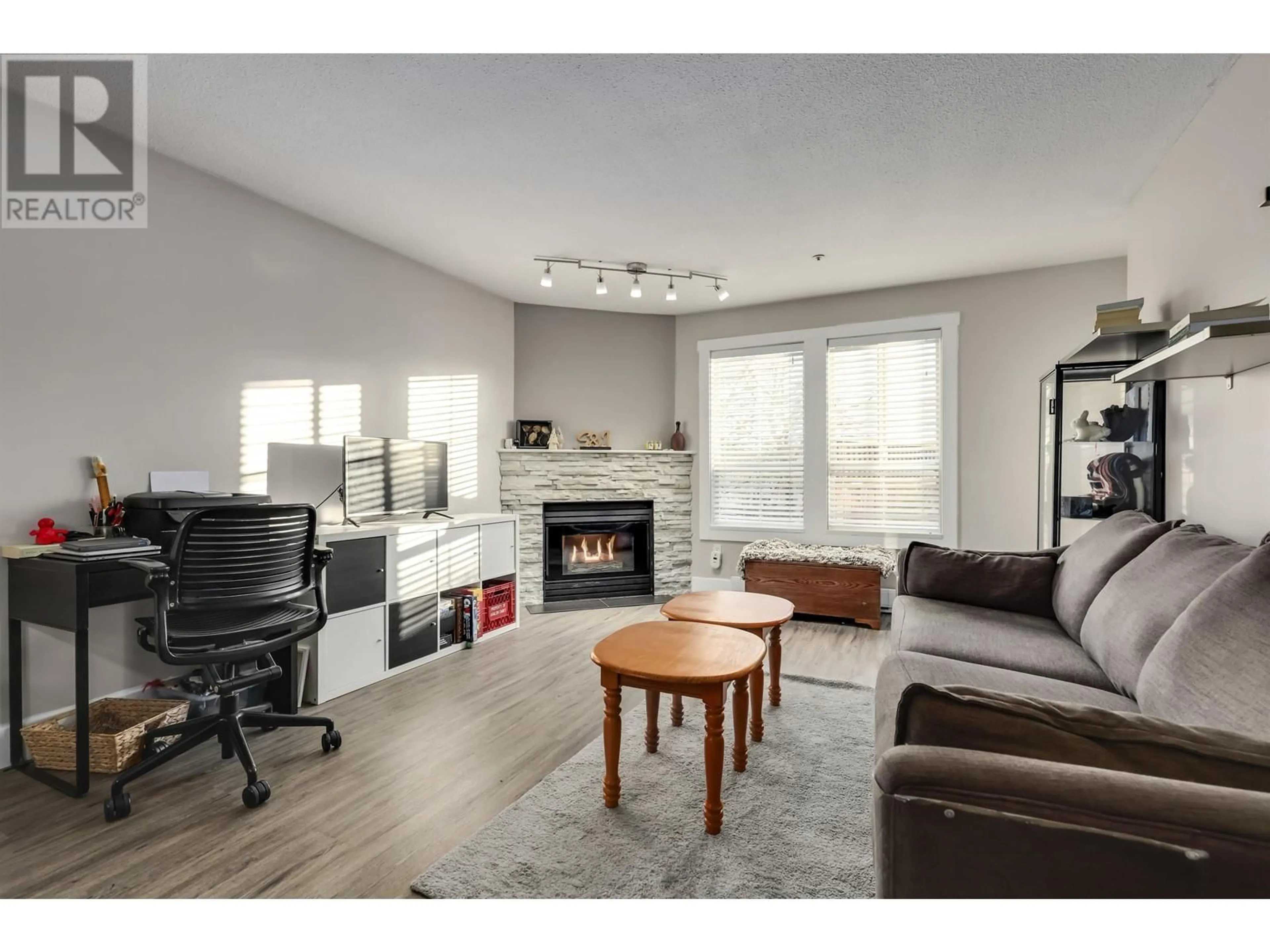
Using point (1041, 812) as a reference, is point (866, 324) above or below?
above

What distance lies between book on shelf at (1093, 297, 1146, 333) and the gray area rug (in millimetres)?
1955

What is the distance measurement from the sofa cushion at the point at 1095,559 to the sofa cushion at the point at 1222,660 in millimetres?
768

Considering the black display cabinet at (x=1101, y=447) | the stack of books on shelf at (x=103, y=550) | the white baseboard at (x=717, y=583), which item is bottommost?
the white baseboard at (x=717, y=583)

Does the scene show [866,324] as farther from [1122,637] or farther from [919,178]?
[1122,637]

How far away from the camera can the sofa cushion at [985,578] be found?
2.69 meters

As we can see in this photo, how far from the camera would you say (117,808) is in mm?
1942

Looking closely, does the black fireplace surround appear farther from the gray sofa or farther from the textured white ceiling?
the gray sofa

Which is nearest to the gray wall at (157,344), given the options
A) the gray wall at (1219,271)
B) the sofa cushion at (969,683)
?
the sofa cushion at (969,683)

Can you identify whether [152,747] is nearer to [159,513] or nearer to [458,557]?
[159,513]

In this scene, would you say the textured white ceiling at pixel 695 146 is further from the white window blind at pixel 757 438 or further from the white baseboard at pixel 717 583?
the white baseboard at pixel 717 583

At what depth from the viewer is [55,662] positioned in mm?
2471

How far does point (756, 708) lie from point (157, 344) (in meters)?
3.03
